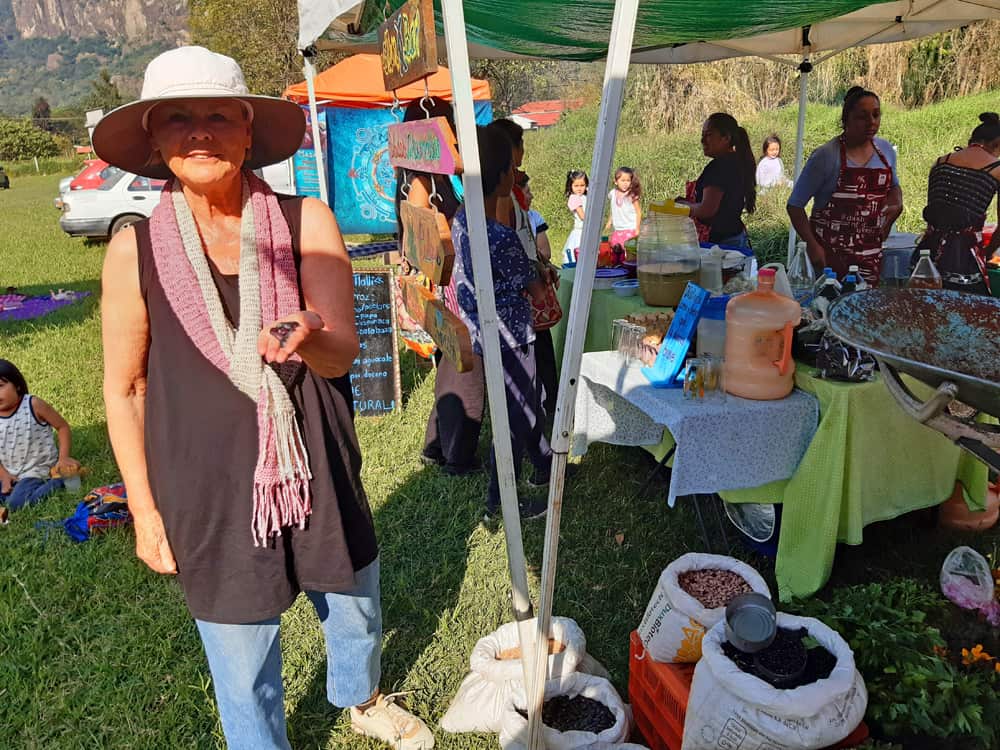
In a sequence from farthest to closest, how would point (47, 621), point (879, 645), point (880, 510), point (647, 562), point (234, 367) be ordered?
point (647, 562) < point (47, 621) < point (880, 510) < point (879, 645) < point (234, 367)

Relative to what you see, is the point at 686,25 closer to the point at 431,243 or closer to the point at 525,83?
the point at 431,243

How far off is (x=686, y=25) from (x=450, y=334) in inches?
140

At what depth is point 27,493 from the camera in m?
4.09

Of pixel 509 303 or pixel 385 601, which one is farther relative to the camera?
pixel 509 303

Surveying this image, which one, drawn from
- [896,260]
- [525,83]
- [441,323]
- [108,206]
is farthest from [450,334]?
[525,83]

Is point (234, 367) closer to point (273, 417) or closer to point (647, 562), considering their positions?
point (273, 417)

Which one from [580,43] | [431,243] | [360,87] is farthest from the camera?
[360,87]

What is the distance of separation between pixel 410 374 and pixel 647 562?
317 centimetres

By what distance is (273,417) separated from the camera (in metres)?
1.61

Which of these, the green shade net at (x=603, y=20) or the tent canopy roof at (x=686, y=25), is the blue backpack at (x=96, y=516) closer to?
the tent canopy roof at (x=686, y=25)

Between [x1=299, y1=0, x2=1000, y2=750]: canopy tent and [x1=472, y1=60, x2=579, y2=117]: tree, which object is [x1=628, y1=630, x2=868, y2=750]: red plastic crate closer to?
[x1=299, y1=0, x2=1000, y2=750]: canopy tent

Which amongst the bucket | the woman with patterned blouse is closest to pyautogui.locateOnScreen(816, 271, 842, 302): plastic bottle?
the bucket

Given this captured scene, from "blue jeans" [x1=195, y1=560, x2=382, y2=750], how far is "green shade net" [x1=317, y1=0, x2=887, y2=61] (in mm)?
2454

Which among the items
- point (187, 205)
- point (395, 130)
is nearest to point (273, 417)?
point (187, 205)
